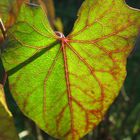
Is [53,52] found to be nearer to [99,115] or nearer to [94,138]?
[99,115]

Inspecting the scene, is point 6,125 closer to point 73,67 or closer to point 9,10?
point 73,67

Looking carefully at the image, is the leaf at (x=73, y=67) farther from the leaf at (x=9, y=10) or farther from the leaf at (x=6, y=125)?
the leaf at (x=9, y=10)

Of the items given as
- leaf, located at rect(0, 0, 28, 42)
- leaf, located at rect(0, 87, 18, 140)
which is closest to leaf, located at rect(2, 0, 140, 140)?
leaf, located at rect(0, 87, 18, 140)

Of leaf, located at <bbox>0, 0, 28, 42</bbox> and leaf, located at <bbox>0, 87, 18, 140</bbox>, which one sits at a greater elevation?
leaf, located at <bbox>0, 0, 28, 42</bbox>

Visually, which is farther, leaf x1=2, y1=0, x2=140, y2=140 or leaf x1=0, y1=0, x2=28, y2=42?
leaf x1=0, y1=0, x2=28, y2=42

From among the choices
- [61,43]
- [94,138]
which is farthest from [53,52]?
[94,138]

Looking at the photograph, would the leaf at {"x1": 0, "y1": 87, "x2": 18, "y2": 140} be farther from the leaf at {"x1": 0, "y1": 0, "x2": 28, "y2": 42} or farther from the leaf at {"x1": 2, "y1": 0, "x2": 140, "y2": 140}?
the leaf at {"x1": 0, "y1": 0, "x2": 28, "y2": 42}
